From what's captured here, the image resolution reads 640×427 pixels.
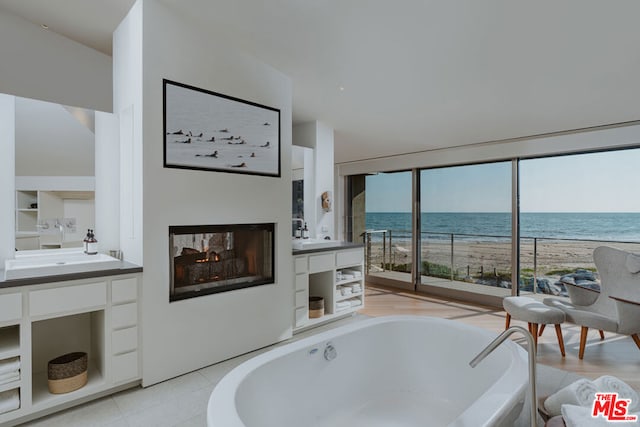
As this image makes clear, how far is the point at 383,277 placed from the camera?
6.22 meters

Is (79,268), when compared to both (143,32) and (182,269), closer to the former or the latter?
(182,269)

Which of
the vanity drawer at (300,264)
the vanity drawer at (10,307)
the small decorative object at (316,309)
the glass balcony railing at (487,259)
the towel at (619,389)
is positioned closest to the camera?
the towel at (619,389)

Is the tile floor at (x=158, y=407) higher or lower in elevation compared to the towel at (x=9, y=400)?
lower

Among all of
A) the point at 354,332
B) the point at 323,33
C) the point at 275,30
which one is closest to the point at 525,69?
the point at 323,33

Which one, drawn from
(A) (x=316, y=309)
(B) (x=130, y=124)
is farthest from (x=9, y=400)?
(A) (x=316, y=309)

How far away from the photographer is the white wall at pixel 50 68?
8.46ft

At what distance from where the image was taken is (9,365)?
6.48 ft

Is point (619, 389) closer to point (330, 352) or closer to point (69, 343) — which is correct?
point (330, 352)

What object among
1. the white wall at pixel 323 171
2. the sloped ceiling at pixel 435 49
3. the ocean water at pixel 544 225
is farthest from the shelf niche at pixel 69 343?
the ocean water at pixel 544 225

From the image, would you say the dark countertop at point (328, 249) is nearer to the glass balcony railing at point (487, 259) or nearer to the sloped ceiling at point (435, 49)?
the sloped ceiling at point (435, 49)

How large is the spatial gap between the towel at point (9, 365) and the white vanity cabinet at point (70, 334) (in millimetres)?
17

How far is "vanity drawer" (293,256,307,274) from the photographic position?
140 inches

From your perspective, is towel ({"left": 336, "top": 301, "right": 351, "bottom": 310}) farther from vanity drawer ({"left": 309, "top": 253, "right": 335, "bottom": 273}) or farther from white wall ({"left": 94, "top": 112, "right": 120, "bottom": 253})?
white wall ({"left": 94, "top": 112, "right": 120, "bottom": 253})

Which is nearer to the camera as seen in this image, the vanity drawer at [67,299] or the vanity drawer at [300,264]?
the vanity drawer at [67,299]
